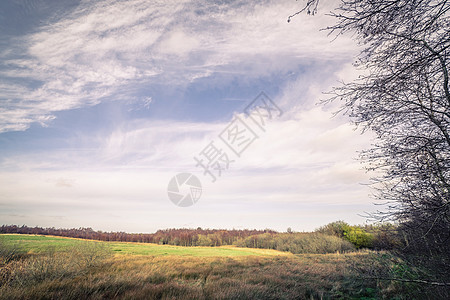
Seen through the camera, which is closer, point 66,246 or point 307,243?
point 66,246

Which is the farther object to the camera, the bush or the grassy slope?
the bush

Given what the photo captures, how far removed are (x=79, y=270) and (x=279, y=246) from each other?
54.3m

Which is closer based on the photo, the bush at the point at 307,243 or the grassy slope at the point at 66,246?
the grassy slope at the point at 66,246

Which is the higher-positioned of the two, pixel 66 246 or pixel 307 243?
pixel 66 246

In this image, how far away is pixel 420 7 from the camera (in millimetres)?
2820

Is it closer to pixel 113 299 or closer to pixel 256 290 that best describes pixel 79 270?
pixel 113 299

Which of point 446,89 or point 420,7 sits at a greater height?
point 420,7

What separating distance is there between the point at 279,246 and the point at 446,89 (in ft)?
194

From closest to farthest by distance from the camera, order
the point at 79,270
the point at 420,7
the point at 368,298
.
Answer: the point at 420,7 → the point at 368,298 → the point at 79,270

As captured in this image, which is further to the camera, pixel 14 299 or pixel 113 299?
pixel 113 299

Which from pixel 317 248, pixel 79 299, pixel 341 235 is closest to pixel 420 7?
pixel 79 299

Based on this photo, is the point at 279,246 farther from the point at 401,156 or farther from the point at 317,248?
the point at 401,156

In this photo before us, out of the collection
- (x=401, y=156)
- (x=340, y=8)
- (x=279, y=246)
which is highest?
(x=340, y=8)

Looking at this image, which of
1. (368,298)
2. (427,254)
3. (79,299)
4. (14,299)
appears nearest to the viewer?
(14,299)
